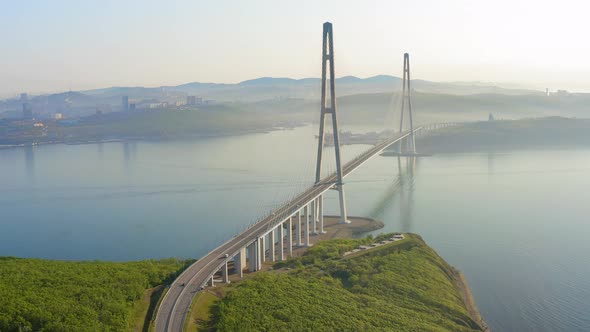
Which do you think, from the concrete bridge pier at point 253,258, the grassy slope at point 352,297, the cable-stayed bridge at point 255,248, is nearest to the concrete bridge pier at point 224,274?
the cable-stayed bridge at point 255,248

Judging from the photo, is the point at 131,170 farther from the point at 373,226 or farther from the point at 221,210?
the point at 373,226

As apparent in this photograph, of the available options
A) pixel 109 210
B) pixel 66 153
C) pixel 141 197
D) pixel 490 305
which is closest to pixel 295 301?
pixel 490 305

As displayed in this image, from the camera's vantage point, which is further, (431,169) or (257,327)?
(431,169)

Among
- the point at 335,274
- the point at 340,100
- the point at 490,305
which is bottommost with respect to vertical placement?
the point at 490,305

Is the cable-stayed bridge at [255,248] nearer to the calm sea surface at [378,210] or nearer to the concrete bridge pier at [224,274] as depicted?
the concrete bridge pier at [224,274]

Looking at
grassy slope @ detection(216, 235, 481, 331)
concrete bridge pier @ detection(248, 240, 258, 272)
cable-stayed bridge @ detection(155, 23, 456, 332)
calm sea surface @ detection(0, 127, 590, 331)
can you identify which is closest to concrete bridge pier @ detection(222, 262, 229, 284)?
cable-stayed bridge @ detection(155, 23, 456, 332)

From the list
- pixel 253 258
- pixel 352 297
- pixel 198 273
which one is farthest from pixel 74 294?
pixel 352 297
